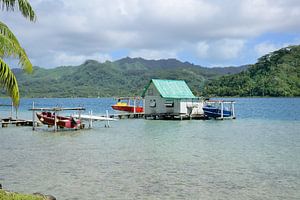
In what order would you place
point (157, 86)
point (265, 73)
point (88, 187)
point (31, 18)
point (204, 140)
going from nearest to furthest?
1. point (31, 18)
2. point (88, 187)
3. point (204, 140)
4. point (157, 86)
5. point (265, 73)

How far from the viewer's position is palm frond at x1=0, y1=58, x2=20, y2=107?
10125 millimetres

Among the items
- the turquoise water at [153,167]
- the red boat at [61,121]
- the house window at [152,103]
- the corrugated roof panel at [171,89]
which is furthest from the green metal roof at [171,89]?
the turquoise water at [153,167]

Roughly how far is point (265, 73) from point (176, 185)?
6331 inches

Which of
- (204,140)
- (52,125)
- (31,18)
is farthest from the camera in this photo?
(52,125)

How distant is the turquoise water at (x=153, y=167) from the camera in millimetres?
14570

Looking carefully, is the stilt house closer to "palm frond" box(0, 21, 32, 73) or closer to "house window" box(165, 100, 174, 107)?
"house window" box(165, 100, 174, 107)

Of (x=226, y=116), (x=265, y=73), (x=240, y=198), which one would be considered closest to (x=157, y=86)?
(x=226, y=116)

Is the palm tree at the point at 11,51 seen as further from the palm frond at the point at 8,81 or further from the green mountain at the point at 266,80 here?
the green mountain at the point at 266,80

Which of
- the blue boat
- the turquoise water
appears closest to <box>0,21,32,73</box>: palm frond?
the turquoise water

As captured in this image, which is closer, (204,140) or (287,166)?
(287,166)

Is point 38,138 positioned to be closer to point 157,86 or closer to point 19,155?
point 19,155

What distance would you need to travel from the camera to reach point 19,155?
22.8 metres

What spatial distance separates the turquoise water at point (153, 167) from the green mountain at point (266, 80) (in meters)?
133

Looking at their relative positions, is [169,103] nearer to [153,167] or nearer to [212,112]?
[212,112]
